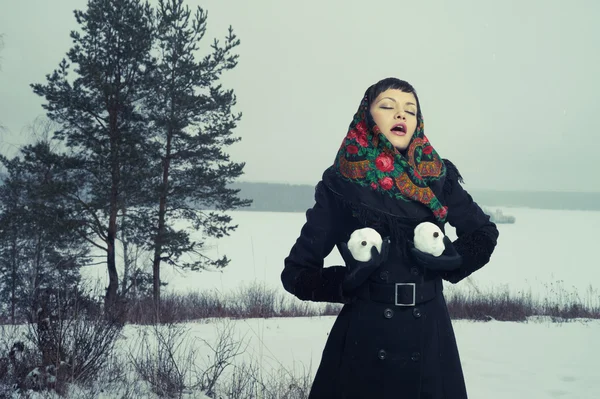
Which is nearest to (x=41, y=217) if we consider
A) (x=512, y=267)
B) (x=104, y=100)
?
(x=104, y=100)

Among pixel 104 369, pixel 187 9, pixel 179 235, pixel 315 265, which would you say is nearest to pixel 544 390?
pixel 315 265

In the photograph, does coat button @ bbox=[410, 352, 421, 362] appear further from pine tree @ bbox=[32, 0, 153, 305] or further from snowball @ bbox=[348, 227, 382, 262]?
pine tree @ bbox=[32, 0, 153, 305]

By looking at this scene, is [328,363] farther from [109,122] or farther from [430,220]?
[109,122]

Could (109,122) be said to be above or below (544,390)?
above

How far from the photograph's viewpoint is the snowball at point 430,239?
6.77 feet

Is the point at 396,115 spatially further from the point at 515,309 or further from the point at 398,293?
the point at 515,309

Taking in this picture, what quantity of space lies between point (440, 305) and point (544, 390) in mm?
2780

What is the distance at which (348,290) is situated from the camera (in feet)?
7.00

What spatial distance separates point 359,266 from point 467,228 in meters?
0.73

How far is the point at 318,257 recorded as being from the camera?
2.33 metres

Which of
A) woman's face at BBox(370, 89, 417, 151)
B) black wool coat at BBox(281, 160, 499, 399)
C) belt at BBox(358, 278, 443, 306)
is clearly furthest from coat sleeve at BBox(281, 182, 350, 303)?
woman's face at BBox(370, 89, 417, 151)

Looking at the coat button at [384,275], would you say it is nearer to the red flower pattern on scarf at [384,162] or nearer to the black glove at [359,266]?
the black glove at [359,266]

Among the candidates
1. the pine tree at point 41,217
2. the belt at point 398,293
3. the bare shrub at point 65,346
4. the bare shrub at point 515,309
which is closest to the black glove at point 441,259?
the belt at point 398,293

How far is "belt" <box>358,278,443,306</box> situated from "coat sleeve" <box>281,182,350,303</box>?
11 centimetres
